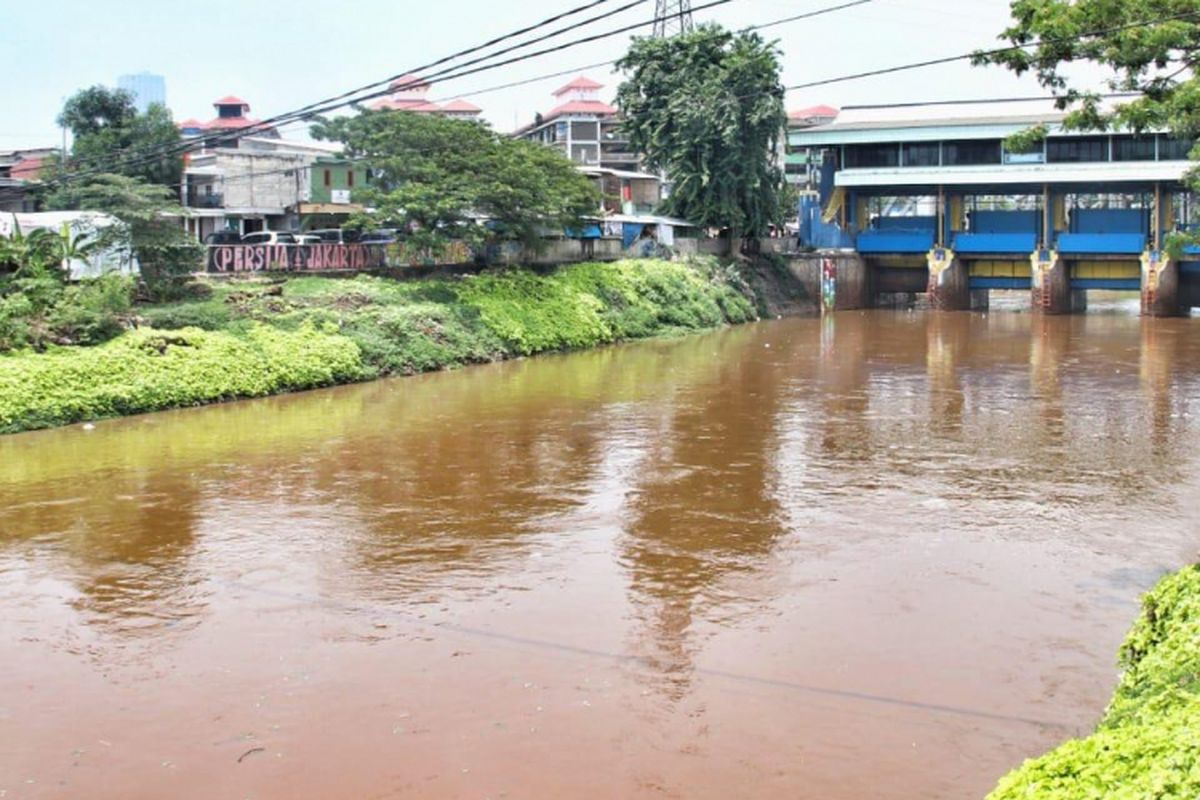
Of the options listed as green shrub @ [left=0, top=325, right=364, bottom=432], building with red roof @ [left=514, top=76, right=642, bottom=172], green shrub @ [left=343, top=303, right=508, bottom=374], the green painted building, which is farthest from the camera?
building with red roof @ [left=514, top=76, right=642, bottom=172]

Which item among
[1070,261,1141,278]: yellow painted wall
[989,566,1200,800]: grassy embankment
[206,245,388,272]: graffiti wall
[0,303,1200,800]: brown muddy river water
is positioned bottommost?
[0,303,1200,800]: brown muddy river water

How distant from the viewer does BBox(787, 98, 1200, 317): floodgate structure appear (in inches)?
1907

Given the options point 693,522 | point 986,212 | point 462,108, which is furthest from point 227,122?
point 693,522

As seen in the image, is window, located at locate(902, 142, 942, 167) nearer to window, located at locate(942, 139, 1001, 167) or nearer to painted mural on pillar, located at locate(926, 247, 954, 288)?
window, located at locate(942, 139, 1001, 167)

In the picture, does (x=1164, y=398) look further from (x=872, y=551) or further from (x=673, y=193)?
(x=673, y=193)

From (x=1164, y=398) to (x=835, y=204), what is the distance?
2921cm

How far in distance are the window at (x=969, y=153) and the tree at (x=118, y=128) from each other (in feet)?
98.5

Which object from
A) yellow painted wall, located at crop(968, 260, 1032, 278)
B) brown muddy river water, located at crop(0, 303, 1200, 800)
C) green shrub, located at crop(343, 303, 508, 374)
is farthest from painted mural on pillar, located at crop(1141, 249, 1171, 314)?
green shrub, located at crop(343, 303, 508, 374)

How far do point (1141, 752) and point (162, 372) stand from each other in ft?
75.3

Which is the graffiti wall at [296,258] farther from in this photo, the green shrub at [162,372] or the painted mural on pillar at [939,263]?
the painted mural on pillar at [939,263]

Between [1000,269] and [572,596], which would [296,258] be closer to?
[572,596]

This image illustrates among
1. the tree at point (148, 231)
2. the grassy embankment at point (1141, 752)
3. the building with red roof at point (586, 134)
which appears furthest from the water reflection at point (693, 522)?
the building with red roof at point (586, 134)

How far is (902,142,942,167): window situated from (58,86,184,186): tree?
28834 millimetres

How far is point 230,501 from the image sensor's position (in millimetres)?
17078
